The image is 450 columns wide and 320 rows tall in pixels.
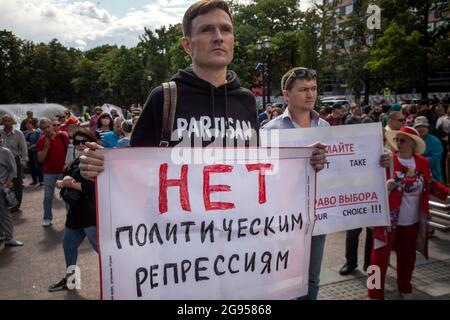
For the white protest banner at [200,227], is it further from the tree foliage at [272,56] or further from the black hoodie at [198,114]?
the tree foliage at [272,56]

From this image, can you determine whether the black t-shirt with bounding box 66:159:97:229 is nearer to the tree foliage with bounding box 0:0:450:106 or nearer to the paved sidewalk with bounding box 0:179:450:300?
the paved sidewalk with bounding box 0:179:450:300

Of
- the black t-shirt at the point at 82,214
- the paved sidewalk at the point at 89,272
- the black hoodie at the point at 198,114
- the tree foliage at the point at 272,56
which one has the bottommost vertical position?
the paved sidewalk at the point at 89,272

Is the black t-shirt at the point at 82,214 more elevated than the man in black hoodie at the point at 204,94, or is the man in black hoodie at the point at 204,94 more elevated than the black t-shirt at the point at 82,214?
the man in black hoodie at the point at 204,94

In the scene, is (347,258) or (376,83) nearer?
(347,258)

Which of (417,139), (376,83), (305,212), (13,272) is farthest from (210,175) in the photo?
(376,83)

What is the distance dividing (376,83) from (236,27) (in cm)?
1595

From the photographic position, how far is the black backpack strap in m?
2.16

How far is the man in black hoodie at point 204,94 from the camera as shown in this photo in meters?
2.20

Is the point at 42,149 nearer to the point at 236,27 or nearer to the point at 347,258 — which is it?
the point at 347,258

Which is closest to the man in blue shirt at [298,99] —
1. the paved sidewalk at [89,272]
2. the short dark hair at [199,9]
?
the short dark hair at [199,9]

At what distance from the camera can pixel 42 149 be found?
8.07 m

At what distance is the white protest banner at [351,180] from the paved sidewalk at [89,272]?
1.16 metres

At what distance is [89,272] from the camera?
5254 millimetres
